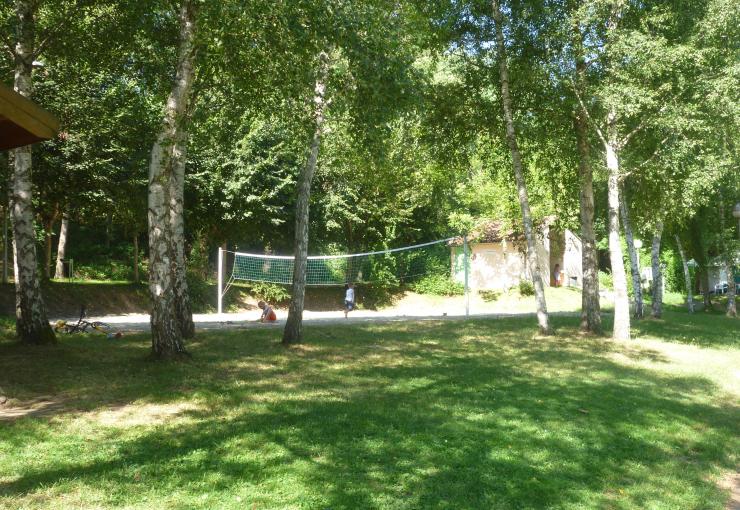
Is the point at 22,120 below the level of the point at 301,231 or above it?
above

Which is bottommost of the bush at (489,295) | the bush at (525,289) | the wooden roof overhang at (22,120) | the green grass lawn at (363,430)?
the green grass lawn at (363,430)

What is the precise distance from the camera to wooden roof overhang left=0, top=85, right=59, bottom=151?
6891 mm

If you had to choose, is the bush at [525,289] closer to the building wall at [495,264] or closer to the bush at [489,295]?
the bush at [489,295]

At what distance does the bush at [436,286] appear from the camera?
34125 millimetres

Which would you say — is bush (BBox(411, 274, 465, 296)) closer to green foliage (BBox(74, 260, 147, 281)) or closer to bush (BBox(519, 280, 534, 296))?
bush (BBox(519, 280, 534, 296))

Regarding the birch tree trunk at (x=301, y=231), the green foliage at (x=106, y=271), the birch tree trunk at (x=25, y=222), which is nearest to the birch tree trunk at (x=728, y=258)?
the birch tree trunk at (x=301, y=231)

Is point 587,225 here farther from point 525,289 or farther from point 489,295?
point 489,295

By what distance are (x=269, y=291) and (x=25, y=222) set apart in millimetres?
17260

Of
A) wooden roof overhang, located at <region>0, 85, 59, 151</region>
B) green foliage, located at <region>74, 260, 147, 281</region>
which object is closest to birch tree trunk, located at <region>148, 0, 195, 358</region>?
wooden roof overhang, located at <region>0, 85, 59, 151</region>

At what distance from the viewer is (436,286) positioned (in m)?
34.1

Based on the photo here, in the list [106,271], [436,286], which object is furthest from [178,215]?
[436,286]

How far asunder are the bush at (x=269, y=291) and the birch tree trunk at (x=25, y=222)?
16.6 meters

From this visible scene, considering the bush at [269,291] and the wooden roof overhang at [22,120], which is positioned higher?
the wooden roof overhang at [22,120]

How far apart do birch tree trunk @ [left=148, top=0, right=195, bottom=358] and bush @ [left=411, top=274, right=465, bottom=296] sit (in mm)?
24351
